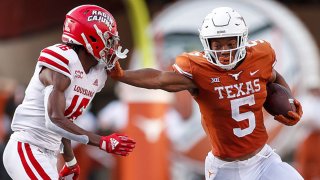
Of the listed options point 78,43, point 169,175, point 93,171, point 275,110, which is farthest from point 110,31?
point 93,171

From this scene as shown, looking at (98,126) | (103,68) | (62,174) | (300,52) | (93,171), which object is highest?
(103,68)

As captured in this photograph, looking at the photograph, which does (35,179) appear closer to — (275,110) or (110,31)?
(110,31)

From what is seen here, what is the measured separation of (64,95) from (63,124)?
171mm

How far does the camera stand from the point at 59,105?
190 inches

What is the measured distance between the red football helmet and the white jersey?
88 millimetres

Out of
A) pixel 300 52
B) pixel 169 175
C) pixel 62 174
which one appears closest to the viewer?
pixel 62 174

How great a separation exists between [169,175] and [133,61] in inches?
78.4

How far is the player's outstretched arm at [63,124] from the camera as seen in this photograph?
4.82 metres

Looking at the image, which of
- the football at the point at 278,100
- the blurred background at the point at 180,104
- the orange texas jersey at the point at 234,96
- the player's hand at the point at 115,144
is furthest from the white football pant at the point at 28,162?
the blurred background at the point at 180,104

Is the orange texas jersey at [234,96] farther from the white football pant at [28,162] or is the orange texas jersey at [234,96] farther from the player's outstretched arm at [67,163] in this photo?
A: the white football pant at [28,162]

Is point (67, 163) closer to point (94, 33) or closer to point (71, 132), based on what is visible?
point (71, 132)

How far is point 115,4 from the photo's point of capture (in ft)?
41.1

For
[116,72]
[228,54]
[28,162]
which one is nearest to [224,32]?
[228,54]

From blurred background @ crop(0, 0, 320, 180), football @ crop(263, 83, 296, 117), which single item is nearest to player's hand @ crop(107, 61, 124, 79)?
football @ crop(263, 83, 296, 117)
